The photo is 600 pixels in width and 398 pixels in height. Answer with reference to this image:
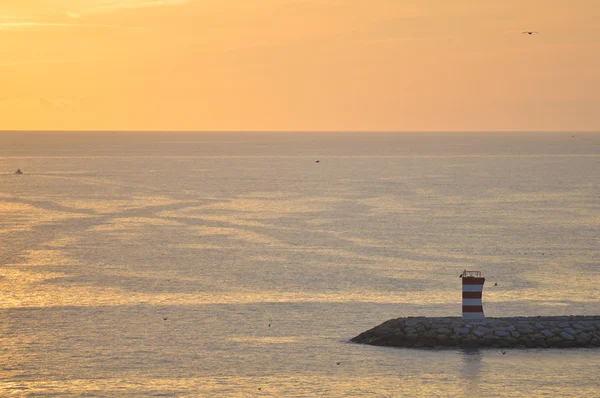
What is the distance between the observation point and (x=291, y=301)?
54.6 meters

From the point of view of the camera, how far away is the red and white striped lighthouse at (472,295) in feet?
134

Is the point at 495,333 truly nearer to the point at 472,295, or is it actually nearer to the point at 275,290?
the point at 472,295

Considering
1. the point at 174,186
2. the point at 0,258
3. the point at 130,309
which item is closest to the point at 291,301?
the point at 130,309

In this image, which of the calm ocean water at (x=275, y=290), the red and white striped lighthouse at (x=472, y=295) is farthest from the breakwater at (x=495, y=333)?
the calm ocean water at (x=275, y=290)

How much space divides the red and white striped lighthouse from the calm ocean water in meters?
2.35

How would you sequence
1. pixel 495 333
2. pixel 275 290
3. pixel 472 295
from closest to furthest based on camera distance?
pixel 495 333, pixel 472 295, pixel 275 290

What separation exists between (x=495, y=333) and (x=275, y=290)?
1963cm

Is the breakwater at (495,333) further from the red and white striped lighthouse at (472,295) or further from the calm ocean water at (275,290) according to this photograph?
the calm ocean water at (275,290)

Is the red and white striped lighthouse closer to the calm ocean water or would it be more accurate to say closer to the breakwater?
the breakwater

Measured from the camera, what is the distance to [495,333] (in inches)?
1622

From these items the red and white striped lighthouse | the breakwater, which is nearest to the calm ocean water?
the breakwater

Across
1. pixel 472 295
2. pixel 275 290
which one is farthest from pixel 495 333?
pixel 275 290

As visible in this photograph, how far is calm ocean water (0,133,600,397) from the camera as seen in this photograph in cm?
3841

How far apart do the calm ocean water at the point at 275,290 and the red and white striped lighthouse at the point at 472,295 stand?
2349 mm
